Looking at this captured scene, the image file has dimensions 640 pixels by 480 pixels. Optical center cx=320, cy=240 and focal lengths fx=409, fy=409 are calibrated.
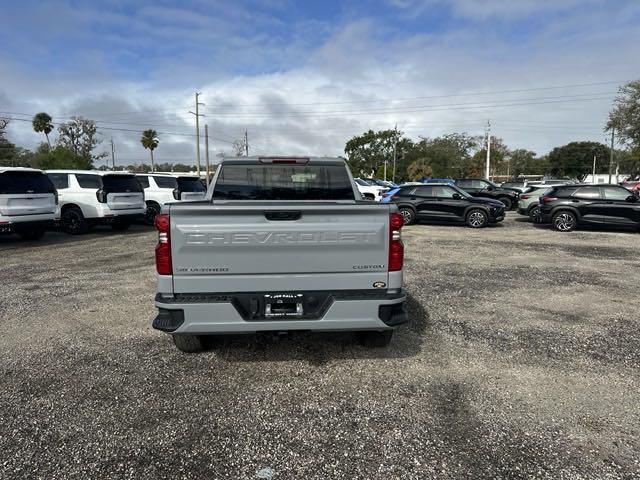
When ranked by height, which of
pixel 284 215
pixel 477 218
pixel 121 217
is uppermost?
pixel 284 215

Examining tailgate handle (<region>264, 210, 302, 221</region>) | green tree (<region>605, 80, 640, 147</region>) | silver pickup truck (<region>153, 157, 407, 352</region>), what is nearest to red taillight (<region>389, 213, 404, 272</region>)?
silver pickup truck (<region>153, 157, 407, 352</region>)

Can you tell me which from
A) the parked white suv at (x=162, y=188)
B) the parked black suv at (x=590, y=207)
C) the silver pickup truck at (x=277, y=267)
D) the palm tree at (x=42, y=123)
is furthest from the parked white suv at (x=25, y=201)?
the palm tree at (x=42, y=123)

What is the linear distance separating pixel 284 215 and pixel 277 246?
0.83 feet

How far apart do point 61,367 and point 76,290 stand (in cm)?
300

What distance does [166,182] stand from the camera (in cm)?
1491

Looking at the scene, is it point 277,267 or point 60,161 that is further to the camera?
point 60,161

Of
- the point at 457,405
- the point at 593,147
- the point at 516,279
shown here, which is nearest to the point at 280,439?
the point at 457,405

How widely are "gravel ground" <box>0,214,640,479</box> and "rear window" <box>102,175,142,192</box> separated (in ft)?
21.4

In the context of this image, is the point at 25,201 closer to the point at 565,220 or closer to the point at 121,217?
the point at 121,217

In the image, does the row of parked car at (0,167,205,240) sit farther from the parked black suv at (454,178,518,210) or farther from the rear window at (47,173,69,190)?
the parked black suv at (454,178,518,210)

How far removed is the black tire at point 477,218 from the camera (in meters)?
14.3

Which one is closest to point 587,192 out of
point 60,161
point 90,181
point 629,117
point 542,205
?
point 542,205

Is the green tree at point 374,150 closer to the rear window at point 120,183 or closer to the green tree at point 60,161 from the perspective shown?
the green tree at point 60,161

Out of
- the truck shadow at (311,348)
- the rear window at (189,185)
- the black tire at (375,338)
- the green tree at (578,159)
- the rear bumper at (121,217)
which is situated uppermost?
the green tree at (578,159)
